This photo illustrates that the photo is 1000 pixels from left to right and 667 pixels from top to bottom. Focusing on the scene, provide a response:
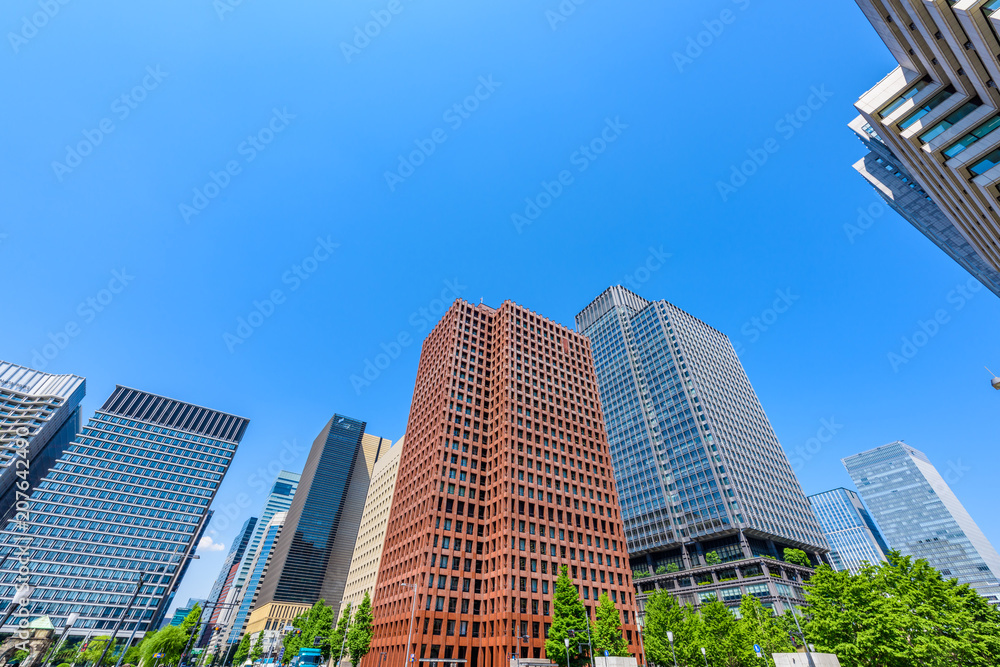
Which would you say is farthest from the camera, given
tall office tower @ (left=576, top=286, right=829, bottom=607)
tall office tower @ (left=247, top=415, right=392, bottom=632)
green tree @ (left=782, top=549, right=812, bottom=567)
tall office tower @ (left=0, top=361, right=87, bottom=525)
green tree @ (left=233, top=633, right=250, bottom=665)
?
tall office tower @ (left=247, top=415, right=392, bottom=632)

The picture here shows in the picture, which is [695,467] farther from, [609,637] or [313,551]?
[313,551]

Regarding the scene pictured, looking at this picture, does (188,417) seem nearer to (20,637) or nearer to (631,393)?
(20,637)

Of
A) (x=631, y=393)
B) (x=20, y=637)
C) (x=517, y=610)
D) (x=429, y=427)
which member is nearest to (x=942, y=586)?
(x=517, y=610)

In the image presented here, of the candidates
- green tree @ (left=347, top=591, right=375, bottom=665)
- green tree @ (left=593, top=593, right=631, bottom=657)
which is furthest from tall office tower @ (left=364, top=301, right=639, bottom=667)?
green tree @ (left=593, top=593, right=631, bottom=657)

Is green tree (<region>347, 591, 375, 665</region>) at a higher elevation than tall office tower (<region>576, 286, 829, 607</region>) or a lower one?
lower

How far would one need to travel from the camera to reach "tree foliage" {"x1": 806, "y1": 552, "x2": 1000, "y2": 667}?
1222 inches

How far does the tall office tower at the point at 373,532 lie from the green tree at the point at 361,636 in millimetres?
27022

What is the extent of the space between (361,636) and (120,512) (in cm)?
11987

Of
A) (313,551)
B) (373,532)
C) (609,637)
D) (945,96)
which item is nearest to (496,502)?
(609,637)

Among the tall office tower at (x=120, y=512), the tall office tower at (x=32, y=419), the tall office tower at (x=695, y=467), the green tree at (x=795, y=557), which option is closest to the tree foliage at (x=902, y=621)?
the tall office tower at (x=695, y=467)

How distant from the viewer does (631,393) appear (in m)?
130

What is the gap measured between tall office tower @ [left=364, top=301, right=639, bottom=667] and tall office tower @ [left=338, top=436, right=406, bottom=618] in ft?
86.5

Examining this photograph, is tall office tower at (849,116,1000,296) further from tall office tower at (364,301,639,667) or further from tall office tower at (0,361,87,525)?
tall office tower at (0,361,87,525)

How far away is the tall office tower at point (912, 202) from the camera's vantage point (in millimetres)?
64688
